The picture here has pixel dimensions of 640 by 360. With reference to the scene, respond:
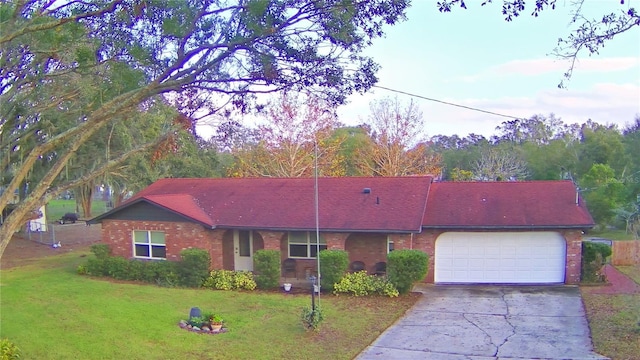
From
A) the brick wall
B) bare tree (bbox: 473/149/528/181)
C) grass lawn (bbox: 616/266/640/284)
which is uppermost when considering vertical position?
bare tree (bbox: 473/149/528/181)

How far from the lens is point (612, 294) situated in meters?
16.5

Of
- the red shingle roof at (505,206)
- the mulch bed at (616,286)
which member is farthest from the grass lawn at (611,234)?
the red shingle roof at (505,206)

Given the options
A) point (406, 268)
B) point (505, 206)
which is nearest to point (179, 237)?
point (406, 268)

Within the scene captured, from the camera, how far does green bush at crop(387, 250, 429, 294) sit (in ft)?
54.4

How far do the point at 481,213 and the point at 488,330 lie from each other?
680cm

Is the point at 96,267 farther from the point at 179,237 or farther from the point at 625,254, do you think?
the point at 625,254

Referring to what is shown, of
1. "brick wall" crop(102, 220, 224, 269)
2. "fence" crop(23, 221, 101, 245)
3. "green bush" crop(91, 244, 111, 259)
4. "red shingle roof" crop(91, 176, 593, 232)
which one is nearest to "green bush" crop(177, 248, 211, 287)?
"brick wall" crop(102, 220, 224, 269)

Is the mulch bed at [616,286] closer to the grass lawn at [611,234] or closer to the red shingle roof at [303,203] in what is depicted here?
the red shingle roof at [303,203]

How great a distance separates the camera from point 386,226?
58.8 ft

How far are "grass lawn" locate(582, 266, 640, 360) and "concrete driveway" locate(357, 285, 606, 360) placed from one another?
0.24m

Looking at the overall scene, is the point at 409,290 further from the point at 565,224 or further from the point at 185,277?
the point at 185,277

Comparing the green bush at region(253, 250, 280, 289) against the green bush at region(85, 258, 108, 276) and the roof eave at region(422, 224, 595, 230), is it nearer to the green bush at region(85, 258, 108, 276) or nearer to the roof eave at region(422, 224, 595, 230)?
the roof eave at region(422, 224, 595, 230)

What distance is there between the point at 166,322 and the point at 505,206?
42.0ft

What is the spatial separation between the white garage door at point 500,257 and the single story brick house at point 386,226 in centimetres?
4
